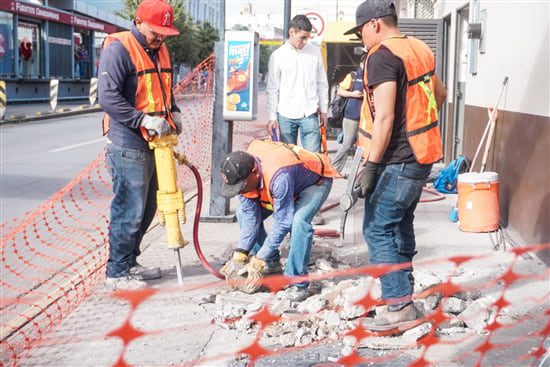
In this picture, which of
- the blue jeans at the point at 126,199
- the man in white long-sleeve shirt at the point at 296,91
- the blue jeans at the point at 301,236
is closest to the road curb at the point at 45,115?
the man in white long-sleeve shirt at the point at 296,91

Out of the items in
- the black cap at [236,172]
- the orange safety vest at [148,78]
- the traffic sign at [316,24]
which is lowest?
the black cap at [236,172]

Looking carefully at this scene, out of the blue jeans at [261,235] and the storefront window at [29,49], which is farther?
the storefront window at [29,49]

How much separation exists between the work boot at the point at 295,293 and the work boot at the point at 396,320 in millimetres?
634

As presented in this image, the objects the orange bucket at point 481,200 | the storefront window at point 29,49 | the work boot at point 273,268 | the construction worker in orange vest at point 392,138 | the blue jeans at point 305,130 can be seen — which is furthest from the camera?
the storefront window at point 29,49

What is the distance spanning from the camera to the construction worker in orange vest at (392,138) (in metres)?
4.14

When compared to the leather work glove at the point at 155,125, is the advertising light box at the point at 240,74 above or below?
above

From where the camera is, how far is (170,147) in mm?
5242

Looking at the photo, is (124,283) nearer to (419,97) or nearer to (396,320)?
(396,320)

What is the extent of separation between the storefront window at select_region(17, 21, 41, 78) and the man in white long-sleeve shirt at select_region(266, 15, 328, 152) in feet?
88.6

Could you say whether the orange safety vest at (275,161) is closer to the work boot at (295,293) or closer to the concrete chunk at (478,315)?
the work boot at (295,293)

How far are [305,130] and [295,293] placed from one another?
277cm

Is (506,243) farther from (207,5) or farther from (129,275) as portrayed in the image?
(207,5)

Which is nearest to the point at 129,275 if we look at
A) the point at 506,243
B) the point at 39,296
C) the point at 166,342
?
the point at 39,296

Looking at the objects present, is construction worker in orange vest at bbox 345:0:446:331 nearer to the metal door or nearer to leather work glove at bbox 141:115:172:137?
leather work glove at bbox 141:115:172:137
